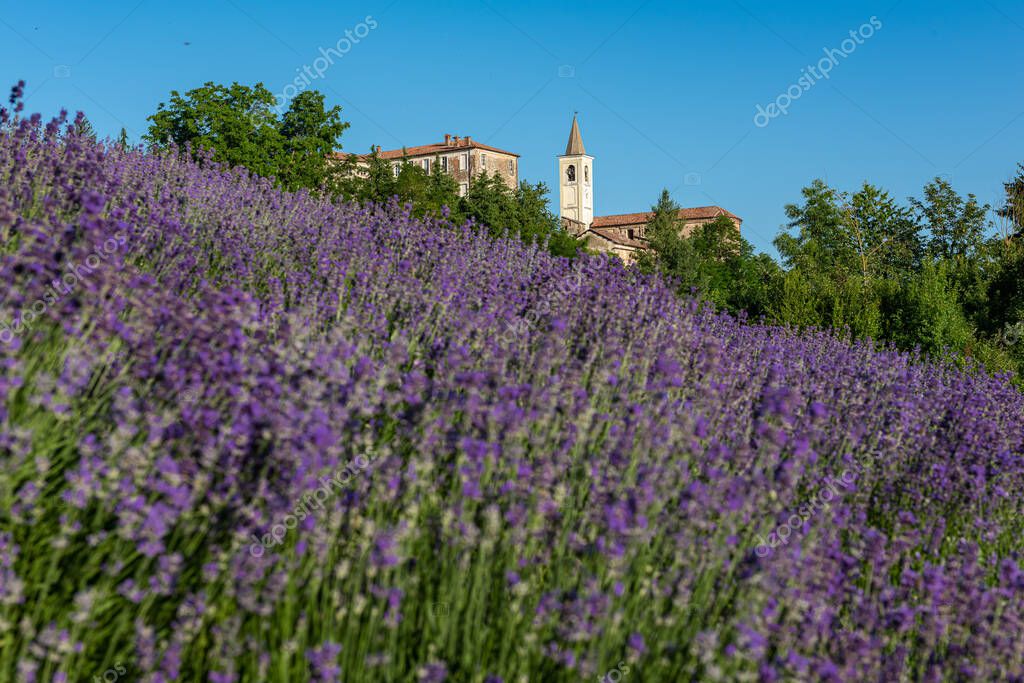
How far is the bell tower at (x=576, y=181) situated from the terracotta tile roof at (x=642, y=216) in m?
6.44

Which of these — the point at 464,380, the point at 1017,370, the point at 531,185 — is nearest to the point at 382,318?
the point at 464,380

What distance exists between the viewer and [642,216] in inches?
3661

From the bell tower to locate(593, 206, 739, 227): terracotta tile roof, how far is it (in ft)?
21.1

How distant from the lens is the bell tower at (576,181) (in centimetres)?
10850

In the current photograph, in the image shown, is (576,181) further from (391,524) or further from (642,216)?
(391,524)

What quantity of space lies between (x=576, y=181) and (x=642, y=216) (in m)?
18.4

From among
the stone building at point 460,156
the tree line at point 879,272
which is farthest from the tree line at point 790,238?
the stone building at point 460,156

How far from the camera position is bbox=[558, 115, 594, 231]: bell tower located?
10850cm

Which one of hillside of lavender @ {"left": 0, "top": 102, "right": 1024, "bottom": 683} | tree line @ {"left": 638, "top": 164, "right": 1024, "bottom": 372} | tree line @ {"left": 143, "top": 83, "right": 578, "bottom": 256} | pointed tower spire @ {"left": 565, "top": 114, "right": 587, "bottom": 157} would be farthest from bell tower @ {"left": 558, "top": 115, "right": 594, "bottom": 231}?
hillside of lavender @ {"left": 0, "top": 102, "right": 1024, "bottom": 683}

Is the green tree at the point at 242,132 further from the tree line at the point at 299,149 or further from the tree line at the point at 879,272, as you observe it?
the tree line at the point at 879,272

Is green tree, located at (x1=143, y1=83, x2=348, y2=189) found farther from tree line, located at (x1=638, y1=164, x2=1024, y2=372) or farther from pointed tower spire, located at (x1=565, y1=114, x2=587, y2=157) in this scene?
pointed tower spire, located at (x1=565, y1=114, x2=587, y2=157)

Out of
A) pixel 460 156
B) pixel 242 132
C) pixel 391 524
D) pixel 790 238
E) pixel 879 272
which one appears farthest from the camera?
pixel 460 156

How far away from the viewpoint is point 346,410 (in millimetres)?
2467

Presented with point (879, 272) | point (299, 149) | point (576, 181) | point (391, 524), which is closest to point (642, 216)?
point (576, 181)
